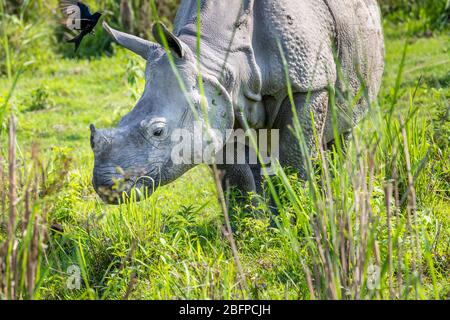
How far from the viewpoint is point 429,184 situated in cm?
501

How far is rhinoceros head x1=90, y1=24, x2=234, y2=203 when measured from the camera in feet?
13.4

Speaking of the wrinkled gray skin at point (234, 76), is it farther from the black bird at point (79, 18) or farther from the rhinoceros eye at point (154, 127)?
the black bird at point (79, 18)

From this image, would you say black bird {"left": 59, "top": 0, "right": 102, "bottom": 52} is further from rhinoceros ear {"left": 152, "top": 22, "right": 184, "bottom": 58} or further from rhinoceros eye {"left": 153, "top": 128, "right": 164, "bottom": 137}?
rhinoceros eye {"left": 153, "top": 128, "right": 164, "bottom": 137}

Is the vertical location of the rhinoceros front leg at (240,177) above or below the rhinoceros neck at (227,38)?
below

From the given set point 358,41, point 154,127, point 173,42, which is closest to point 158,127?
point 154,127

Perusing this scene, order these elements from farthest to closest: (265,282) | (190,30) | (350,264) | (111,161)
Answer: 1. (190,30)
2. (111,161)
3. (265,282)
4. (350,264)

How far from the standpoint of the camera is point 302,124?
4.57 meters

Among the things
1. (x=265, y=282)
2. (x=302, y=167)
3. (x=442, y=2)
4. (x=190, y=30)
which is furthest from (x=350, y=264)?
(x=442, y=2)

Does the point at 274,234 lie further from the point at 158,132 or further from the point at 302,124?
the point at 158,132

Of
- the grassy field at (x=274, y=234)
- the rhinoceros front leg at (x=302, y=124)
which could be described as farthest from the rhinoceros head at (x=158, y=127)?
the rhinoceros front leg at (x=302, y=124)

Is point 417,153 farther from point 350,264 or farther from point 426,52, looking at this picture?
point 426,52

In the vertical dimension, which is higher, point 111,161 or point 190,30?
point 190,30

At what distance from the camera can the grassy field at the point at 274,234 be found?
10.6ft
